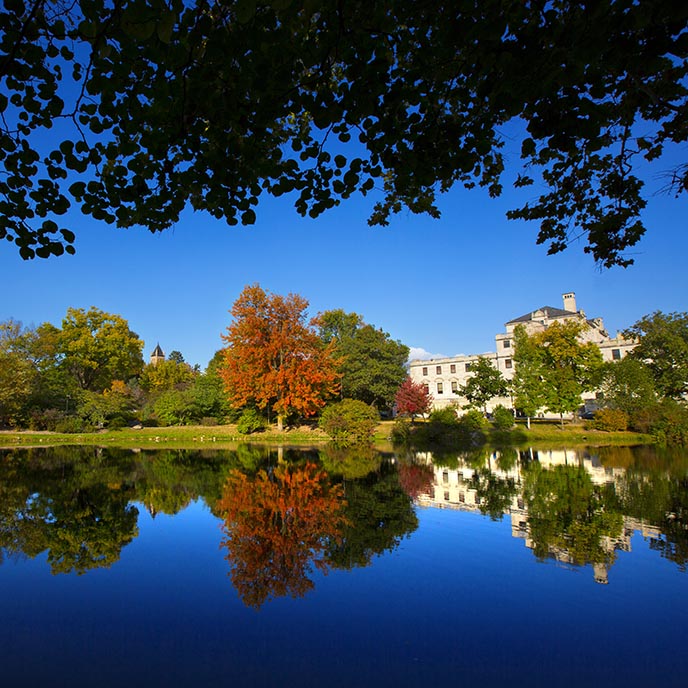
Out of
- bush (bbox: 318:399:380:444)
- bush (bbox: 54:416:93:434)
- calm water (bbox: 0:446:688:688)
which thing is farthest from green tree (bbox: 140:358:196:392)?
calm water (bbox: 0:446:688:688)

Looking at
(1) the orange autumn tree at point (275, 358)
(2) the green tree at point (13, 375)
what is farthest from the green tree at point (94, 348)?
(1) the orange autumn tree at point (275, 358)

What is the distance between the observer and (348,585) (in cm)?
539

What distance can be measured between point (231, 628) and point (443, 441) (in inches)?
988

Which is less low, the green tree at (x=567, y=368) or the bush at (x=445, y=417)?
the green tree at (x=567, y=368)

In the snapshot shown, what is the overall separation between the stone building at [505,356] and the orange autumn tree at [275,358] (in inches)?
817

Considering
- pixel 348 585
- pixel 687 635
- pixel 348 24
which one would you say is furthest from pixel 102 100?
pixel 687 635

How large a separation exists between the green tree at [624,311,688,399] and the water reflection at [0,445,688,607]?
19210 millimetres

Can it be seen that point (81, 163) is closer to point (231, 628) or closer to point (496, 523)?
point (231, 628)

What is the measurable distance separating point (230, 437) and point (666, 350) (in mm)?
35166

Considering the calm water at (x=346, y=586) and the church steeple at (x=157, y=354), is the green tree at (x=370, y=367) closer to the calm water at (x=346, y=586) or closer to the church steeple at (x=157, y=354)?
the calm water at (x=346, y=586)

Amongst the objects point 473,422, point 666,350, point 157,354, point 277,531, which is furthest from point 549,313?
point 157,354

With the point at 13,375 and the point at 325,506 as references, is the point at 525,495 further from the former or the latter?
the point at 13,375

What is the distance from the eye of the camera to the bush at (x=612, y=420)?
28.3 meters

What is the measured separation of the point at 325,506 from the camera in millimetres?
9305
